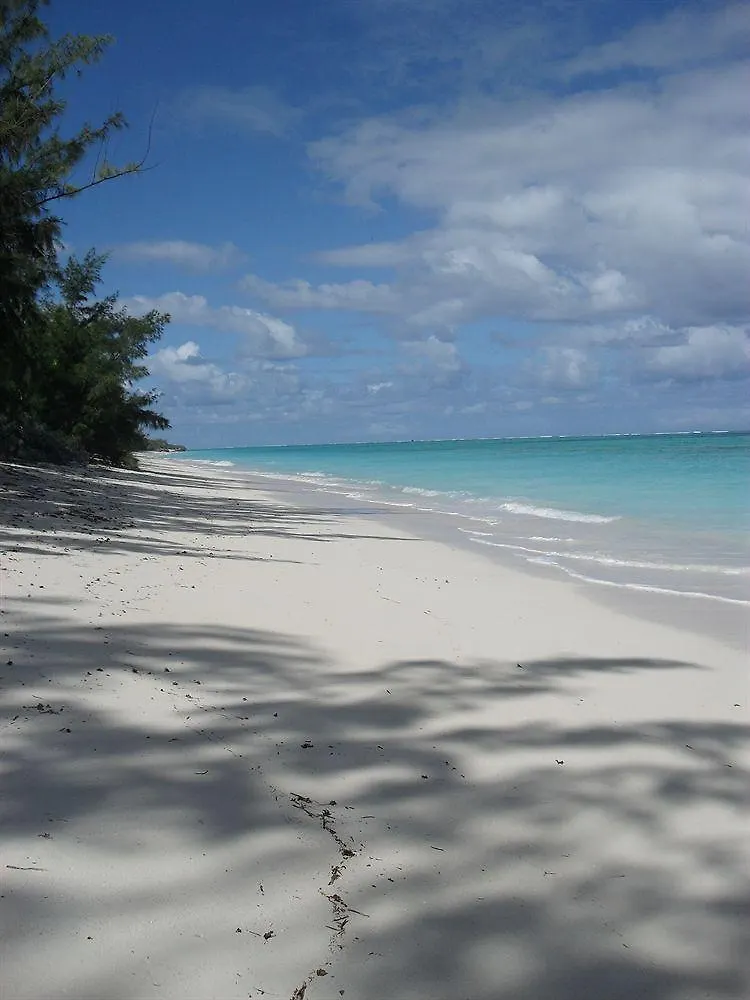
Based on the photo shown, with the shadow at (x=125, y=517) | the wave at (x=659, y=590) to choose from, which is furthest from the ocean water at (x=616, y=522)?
the shadow at (x=125, y=517)

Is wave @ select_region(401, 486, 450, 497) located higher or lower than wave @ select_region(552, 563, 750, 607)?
higher

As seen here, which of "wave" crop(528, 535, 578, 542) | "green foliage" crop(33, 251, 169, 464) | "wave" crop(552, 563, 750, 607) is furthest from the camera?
"green foliage" crop(33, 251, 169, 464)

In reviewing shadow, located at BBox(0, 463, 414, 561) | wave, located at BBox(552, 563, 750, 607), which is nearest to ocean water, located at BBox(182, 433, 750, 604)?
wave, located at BBox(552, 563, 750, 607)

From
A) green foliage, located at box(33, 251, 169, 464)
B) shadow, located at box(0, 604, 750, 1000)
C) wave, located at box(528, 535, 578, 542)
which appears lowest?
shadow, located at box(0, 604, 750, 1000)

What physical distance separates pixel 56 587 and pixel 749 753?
15.7 ft

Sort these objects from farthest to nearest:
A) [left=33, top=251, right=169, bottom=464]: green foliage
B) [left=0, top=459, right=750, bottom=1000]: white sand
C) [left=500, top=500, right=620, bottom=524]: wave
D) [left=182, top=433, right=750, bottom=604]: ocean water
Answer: [left=33, top=251, right=169, bottom=464]: green foliage, [left=500, top=500, right=620, bottom=524]: wave, [left=182, top=433, right=750, bottom=604]: ocean water, [left=0, top=459, right=750, bottom=1000]: white sand

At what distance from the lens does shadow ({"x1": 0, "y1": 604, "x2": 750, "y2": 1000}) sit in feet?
7.06

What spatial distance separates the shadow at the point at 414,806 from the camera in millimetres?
2152

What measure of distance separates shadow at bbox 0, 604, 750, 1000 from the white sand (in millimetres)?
10

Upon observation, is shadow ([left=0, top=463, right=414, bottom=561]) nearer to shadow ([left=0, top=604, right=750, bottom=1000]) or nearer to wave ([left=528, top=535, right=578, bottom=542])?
wave ([left=528, top=535, right=578, bottom=542])

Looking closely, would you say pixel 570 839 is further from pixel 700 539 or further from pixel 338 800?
pixel 700 539

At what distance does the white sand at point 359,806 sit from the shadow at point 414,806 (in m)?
0.01

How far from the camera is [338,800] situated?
302cm

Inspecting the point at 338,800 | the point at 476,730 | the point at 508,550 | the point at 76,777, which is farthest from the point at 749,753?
the point at 508,550
